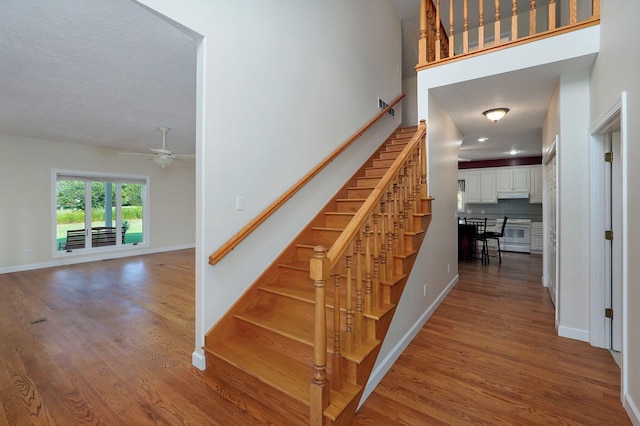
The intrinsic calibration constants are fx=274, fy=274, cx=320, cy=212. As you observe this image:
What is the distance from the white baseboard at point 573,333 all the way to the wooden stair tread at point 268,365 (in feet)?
8.50

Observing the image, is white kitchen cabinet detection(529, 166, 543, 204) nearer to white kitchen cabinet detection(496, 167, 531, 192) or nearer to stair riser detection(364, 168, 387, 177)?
white kitchen cabinet detection(496, 167, 531, 192)

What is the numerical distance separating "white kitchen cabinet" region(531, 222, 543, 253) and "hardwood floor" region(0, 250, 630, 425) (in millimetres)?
4309

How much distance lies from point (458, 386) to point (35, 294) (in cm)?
554

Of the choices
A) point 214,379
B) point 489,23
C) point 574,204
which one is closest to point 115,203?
point 214,379

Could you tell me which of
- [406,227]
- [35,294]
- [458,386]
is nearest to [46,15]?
[406,227]

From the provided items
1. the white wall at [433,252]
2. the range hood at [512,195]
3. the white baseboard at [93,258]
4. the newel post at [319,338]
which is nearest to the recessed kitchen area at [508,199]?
the range hood at [512,195]

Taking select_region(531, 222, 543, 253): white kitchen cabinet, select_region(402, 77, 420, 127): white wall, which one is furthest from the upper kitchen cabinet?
select_region(402, 77, 420, 127): white wall

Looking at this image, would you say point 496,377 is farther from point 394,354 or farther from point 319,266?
point 319,266

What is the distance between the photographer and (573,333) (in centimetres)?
267

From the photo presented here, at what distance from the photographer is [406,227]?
262 centimetres

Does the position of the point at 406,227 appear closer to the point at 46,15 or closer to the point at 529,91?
the point at 529,91

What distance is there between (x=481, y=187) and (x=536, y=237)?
1885 millimetres

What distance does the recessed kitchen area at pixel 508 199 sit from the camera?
280 inches

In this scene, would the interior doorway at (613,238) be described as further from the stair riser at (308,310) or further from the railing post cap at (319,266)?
the railing post cap at (319,266)
